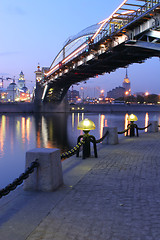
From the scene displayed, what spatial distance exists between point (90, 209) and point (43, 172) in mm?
1260

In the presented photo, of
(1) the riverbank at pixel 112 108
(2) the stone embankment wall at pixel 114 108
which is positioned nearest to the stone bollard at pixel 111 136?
(1) the riverbank at pixel 112 108

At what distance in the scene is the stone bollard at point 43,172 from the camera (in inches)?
189

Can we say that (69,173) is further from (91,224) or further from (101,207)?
(91,224)

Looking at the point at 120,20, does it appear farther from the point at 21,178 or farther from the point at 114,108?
the point at 114,108

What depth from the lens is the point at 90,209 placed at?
13.2 ft

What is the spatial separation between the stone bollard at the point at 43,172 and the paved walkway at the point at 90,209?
0.59 ft

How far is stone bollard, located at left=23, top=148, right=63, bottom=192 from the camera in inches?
189

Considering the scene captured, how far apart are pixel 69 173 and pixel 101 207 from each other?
2426 mm

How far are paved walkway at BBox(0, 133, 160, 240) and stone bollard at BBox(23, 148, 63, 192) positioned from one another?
18 cm

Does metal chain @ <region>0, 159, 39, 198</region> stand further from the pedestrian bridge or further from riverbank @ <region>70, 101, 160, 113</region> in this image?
riverbank @ <region>70, 101, 160, 113</region>

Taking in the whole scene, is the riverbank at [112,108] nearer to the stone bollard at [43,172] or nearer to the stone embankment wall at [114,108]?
the stone embankment wall at [114,108]

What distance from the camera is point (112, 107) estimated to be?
106875mm

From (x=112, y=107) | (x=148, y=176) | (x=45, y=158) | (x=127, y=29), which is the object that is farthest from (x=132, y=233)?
(x=112, y=107)

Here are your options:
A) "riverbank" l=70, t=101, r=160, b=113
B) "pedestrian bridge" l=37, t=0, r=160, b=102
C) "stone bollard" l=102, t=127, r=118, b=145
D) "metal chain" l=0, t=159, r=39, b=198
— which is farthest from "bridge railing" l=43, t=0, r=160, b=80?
"riverbank" l=70, t=101, r=160, b=113
